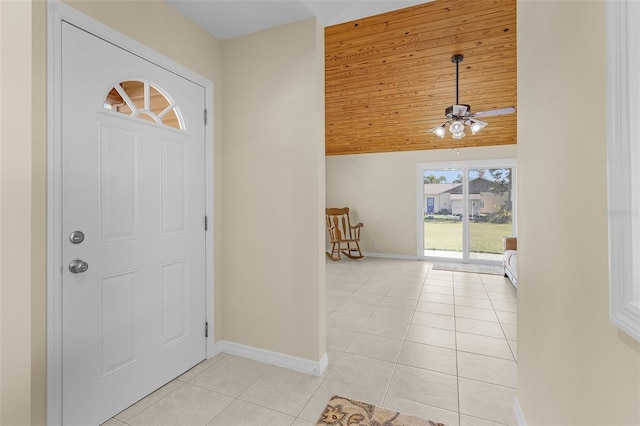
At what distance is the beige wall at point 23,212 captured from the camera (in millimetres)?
1249

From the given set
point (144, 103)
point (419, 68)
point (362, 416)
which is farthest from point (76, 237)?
point (419, 68)

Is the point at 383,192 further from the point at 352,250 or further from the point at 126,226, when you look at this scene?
the point at 126,226

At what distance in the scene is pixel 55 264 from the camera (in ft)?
4.63

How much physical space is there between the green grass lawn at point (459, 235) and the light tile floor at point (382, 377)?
104 inches

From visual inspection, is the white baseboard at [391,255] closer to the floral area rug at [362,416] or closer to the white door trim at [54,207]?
the floral area rug at [362,416]

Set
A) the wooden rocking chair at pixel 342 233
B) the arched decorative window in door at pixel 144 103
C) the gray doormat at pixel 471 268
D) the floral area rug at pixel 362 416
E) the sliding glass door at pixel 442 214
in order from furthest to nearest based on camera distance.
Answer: the wooden rocking chair at pixel 342 233 → the sliding glass door at pixel 442 214 → the gray doormat at pixel 471 268 → the arched decorative window in door at pixel 144 103 → the floral area rug at pixel 362 416

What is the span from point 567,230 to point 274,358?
2025 mm

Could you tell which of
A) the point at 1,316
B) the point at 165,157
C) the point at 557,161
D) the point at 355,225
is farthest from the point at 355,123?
the point at 1,316

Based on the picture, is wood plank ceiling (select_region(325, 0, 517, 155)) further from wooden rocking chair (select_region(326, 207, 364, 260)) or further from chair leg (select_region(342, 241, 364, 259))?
chair leg (select_region(342, 241, 364, 259))

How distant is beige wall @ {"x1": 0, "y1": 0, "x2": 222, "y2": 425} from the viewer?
1249 millimetres

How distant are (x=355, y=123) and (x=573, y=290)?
4664mm

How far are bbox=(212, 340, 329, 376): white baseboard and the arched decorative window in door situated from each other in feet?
5.78

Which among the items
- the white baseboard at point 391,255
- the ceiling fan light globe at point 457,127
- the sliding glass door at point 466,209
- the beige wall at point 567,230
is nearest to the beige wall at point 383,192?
the white baseboard at point 391,255

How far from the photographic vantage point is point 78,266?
1.49 m
